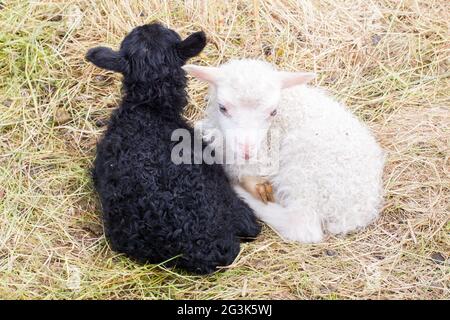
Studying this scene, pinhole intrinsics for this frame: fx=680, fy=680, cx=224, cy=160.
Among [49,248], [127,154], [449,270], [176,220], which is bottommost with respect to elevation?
[449,270]

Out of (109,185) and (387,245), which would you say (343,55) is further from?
(109,185)

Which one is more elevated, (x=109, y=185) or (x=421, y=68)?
(x=109, y=185)

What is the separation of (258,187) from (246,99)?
2.38ft

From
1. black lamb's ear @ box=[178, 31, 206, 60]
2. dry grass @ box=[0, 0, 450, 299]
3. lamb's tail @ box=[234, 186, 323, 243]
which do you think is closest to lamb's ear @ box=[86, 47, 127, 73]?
black lamb's ear @ box=[178, 31, 206, 60]

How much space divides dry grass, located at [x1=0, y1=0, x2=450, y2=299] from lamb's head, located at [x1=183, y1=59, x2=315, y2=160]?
66cm

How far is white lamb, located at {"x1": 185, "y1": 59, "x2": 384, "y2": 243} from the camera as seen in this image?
166 inches

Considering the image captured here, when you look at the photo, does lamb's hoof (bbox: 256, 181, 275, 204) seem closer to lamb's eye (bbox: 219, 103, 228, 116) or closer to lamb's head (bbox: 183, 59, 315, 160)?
lamb's head (bbox: 183, 59, 315, 160)

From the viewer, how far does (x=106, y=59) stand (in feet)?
13.1

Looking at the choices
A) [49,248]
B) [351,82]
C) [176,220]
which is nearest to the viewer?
[176,220]

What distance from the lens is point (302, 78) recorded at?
436 cm

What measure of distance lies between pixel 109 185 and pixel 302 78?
1402mm

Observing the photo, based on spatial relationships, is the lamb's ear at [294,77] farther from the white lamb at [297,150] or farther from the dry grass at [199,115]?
the dry grass at [199,115]

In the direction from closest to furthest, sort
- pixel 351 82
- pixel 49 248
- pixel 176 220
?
pixel 176 220, pixel 49 248, pixel 351 82

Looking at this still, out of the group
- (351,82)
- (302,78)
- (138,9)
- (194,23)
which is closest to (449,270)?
(302,78)
